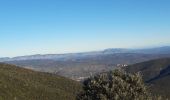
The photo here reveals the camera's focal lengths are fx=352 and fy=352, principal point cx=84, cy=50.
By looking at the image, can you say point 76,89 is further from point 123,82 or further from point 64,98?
point 123,82

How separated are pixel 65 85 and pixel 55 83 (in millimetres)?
2468

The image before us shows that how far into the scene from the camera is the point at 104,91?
27531 mm

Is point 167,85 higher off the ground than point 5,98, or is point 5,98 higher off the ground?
point 5,98

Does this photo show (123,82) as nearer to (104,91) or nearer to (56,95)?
(104,91)

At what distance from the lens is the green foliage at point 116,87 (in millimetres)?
26875

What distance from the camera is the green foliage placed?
26875 millimetres

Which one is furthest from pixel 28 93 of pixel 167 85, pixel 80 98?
pixel 167 85

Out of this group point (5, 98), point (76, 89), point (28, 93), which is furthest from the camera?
point (76, 89)

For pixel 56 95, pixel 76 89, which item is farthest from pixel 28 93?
pixel 76 89

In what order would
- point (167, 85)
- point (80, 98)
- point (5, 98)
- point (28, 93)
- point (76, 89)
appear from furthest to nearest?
1. point (167, 85)
2. point (76, 89)
3. point (28, 93)
4. point (5, 98)
5. point (80, 98)

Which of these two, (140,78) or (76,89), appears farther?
(76,89)

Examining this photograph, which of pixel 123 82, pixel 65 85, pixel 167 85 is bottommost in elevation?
pixel 167 85

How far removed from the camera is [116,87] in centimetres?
2708

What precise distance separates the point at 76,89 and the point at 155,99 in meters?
53.3
